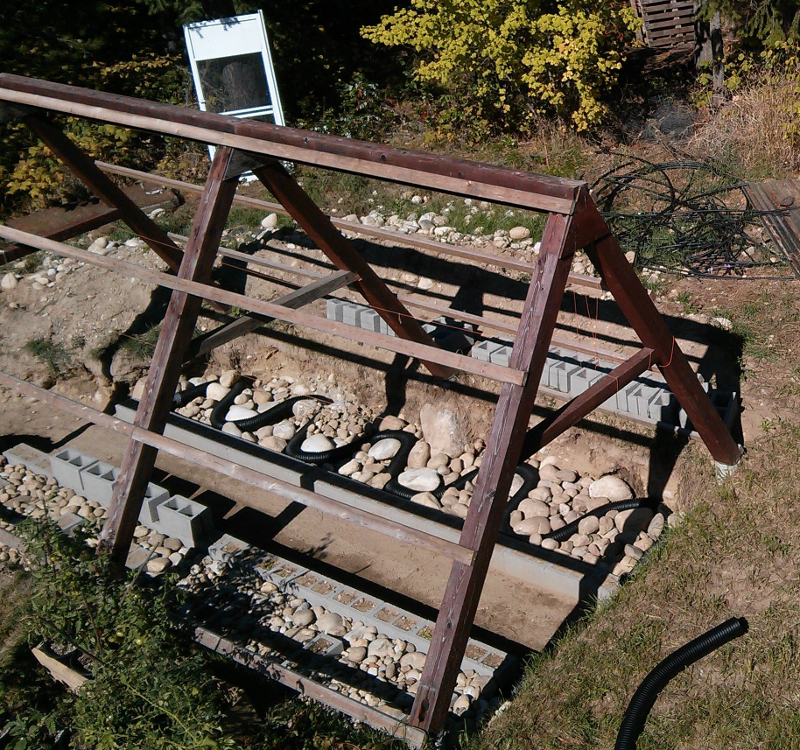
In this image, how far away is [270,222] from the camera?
30.4 feet

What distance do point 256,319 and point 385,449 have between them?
180 centimetres

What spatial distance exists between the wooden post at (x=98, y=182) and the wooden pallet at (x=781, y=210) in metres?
4.98

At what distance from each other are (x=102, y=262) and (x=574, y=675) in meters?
3.85

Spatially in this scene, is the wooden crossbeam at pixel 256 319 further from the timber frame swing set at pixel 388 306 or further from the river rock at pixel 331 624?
the river rock at pixel 331 624

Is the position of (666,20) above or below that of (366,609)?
above

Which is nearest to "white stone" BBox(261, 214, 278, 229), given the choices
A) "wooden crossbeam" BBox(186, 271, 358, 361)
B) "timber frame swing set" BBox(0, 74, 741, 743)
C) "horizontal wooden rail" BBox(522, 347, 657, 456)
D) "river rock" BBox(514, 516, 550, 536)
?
"timber frame swing set" BBox(0, 74, 741, 743)

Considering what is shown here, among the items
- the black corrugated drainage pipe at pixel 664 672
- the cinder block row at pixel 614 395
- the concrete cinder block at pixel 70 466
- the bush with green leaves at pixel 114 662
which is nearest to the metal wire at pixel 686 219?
the cinder block row at pixel 614 395

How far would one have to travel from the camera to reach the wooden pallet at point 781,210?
23.4 ft

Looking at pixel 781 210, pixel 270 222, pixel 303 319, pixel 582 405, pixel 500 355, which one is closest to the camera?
pixel 582 405

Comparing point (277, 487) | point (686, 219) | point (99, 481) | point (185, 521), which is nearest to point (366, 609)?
point (277, 487)

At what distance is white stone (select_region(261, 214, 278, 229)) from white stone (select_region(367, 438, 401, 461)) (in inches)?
123

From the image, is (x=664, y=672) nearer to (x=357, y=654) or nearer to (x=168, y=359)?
(x=357, y=654)

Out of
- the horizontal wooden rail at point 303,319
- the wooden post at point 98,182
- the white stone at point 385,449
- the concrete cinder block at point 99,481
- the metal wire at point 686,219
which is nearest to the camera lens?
the horizontal wooden rail at point 303,319

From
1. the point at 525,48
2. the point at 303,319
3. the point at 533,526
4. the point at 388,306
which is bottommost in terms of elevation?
the point at 533,526
